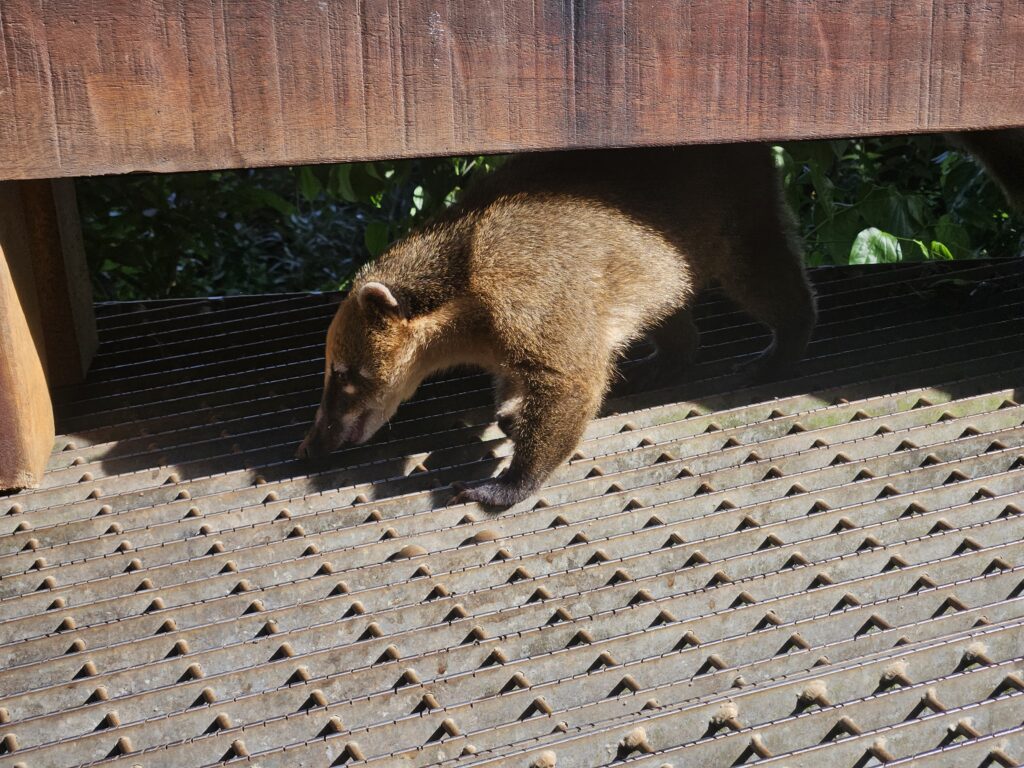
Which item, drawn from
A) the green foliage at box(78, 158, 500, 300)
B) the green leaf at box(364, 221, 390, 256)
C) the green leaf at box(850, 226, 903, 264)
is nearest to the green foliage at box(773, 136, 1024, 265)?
the green leaf at box(850, 226, 903, 264)

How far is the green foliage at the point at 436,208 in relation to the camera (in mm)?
4945

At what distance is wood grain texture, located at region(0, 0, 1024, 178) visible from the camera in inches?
104

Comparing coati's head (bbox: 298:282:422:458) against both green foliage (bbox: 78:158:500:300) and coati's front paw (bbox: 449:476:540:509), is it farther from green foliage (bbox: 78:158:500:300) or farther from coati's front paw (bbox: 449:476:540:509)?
green foliage (bbox: 78:158:500:300)

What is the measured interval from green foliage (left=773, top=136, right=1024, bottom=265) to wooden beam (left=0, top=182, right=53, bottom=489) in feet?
9.59

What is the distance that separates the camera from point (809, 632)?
8.01ft

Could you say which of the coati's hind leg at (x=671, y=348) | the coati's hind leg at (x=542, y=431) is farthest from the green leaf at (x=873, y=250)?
the coati's hind leg at (x=542, y=431)

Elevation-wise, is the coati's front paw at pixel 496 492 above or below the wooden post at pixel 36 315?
below

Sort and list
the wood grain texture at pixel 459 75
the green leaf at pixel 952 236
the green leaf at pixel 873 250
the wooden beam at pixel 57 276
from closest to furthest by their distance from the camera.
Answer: the wood grain texture at pixel 459 75, the wooden beam at pixel 57 276, the green leaf at pixel 873 250, the green leaf at pixel 952 236

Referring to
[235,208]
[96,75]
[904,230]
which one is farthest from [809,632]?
[235,208]

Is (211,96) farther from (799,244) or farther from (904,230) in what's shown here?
(904,230)

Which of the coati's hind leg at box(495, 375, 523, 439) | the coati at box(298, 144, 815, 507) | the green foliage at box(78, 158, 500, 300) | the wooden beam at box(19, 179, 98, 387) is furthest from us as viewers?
the green foliage at box(78, 158, 500, 300)

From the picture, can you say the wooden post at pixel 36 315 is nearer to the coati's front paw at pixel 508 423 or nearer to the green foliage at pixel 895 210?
the coati's front paw at pixel 508 423

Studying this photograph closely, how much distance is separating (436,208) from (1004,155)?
2.42 metres

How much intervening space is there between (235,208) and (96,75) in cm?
349
